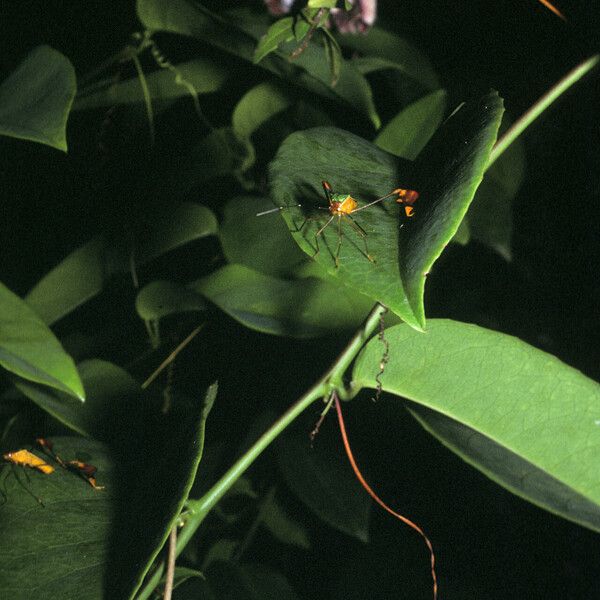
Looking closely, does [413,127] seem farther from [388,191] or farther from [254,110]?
[388,191]

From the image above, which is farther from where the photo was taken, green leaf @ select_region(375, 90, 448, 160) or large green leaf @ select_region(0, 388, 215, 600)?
green leaf @ select_region(375, 90, 448, 160)

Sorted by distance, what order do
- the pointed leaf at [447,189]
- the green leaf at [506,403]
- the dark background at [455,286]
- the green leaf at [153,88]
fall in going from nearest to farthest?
the pointed leaf at [447,189]
the green leaf at [506,403]
the dark background at [455,286]
the green leaf at [153,88]

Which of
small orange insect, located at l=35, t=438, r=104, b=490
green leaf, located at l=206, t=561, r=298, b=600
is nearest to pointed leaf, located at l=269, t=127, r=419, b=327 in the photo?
small orange insect, located at l=35, t=438, r=104, b=490

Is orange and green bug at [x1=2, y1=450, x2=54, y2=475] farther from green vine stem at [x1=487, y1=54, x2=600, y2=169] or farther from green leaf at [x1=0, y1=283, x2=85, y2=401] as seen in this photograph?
green vine stem at [x1=487, y1=54, x2=600, y2=169]

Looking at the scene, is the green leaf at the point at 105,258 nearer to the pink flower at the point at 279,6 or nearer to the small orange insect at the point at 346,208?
the pink flower at the point at 279,6

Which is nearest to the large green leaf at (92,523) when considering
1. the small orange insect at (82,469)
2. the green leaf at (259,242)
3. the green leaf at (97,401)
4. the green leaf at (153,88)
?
the small orange insect at (82,469)
